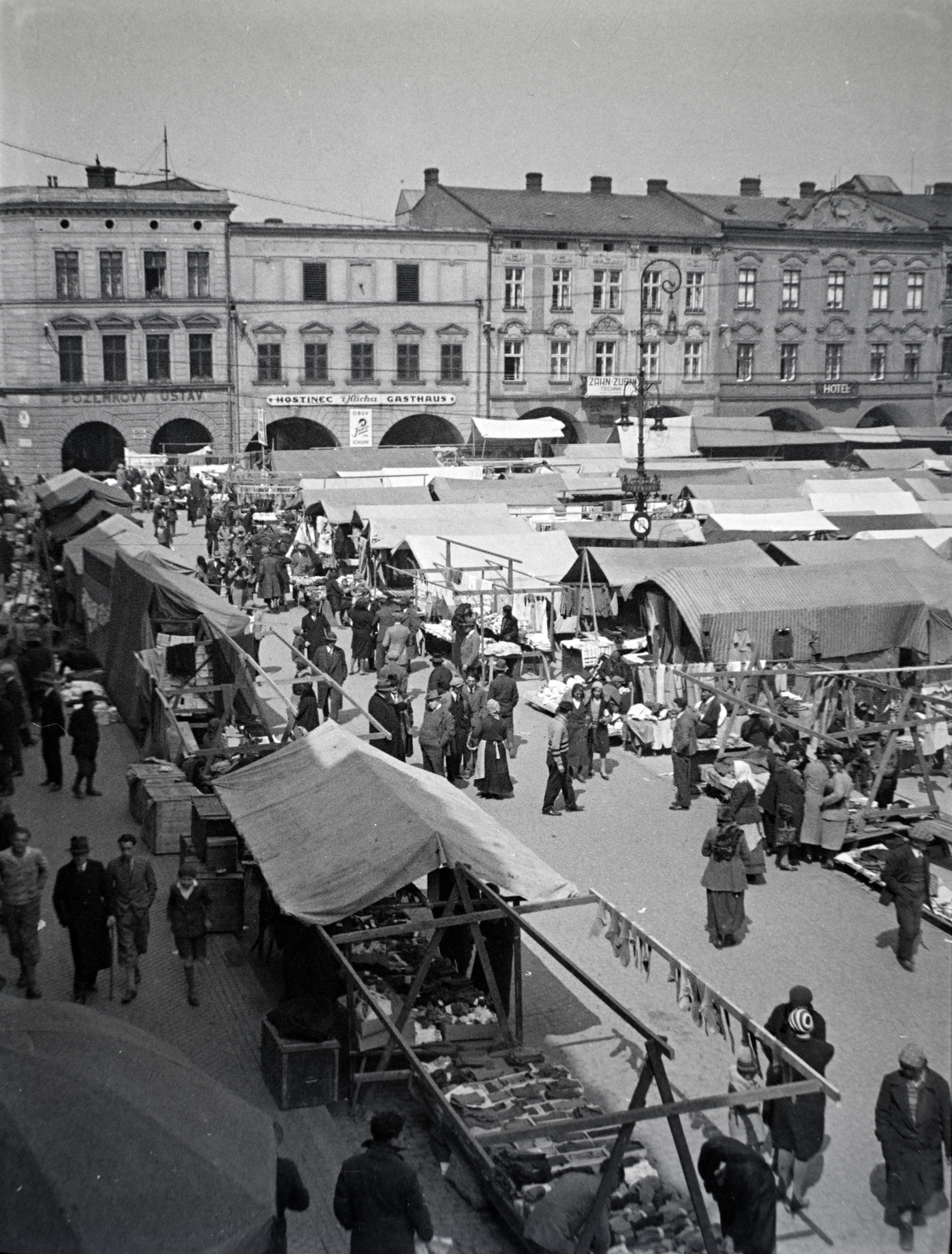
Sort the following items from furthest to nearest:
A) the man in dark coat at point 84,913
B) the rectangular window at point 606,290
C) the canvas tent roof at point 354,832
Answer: the rectangular window at point 606,290 < the man in dark coat at point 84,913 < the canvas tent roof at point 354,832

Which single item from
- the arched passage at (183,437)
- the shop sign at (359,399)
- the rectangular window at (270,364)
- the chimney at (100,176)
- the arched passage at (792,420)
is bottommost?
the arched passage at (183,437)

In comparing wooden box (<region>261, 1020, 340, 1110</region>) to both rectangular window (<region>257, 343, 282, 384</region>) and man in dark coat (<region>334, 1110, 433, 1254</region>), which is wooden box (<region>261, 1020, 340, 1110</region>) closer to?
man in dark coat (<region>334, 1110, 433, 1254</region>)

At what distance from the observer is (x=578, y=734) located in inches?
630

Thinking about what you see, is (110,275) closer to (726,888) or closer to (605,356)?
(605,356)

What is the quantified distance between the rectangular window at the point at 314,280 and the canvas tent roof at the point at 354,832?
161 feet

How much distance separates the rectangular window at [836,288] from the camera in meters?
54.8

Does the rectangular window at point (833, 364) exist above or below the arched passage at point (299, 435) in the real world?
above

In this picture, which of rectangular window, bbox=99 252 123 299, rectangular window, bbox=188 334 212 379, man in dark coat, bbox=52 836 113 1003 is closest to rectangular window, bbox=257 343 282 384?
rectangular window, bbox=188 334 212 379

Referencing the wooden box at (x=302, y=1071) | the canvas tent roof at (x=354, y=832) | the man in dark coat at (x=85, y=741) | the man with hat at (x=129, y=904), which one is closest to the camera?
the wooden box at (x=302, y=1071)

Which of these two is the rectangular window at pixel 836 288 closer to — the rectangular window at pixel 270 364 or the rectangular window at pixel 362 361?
the rectangular window at pixel 362 361

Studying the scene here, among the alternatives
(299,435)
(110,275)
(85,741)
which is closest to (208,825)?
(85,741)

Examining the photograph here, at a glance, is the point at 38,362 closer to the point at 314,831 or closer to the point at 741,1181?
the point at 314,831

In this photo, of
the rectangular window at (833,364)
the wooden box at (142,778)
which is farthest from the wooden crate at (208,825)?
the rectangular window at (833,364)

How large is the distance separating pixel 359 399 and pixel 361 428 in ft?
4.51
